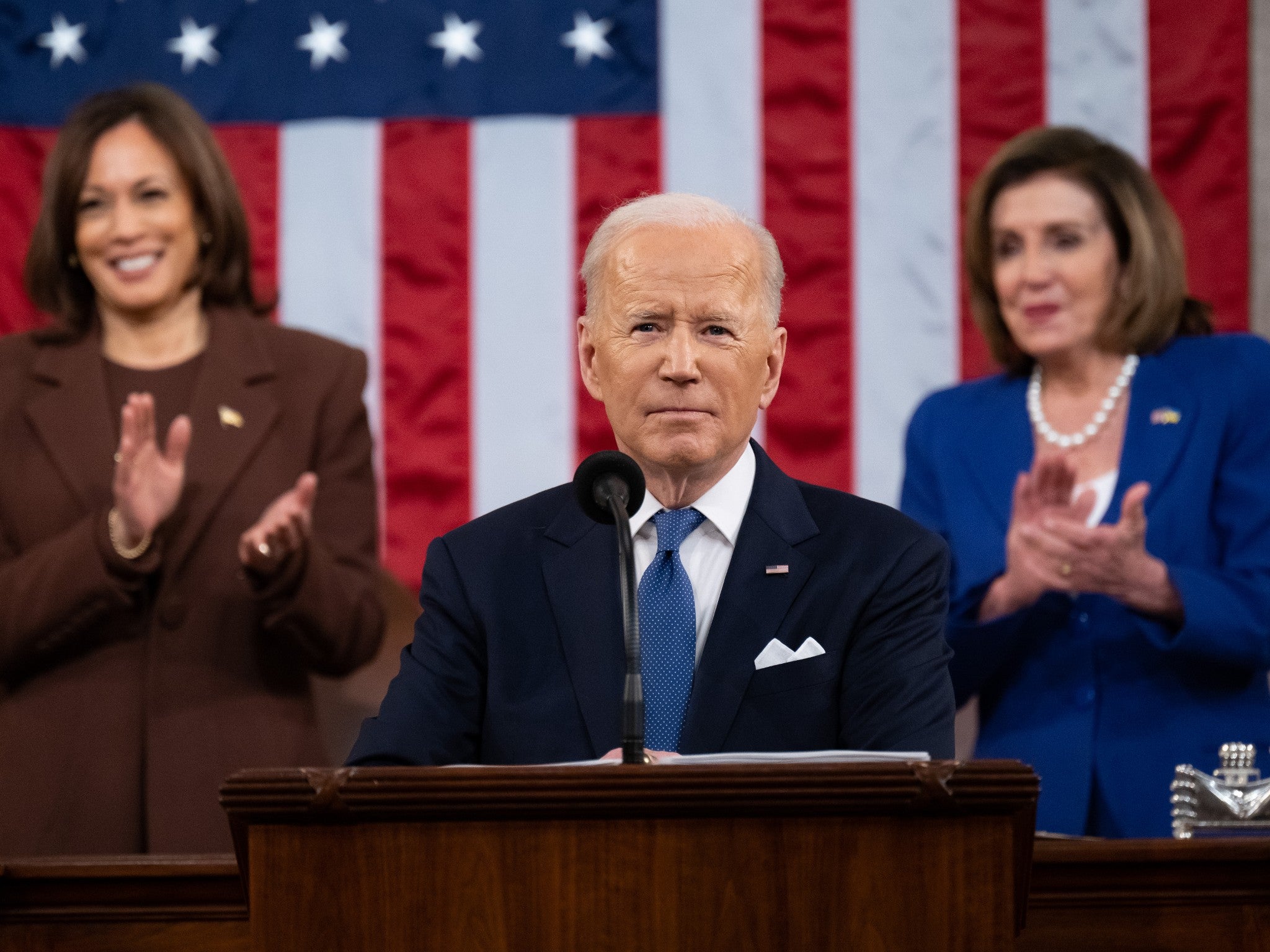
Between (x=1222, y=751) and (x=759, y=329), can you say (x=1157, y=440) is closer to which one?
(x=1222, y=751)

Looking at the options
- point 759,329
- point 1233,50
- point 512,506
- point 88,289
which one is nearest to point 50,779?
point 88,289

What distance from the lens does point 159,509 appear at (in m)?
2.74

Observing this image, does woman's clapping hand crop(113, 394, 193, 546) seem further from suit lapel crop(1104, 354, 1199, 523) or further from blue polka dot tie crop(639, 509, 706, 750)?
suit lapel crop(1104, 354, 1199, 523)

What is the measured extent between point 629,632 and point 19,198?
2.85 meters

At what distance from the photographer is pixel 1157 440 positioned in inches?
109

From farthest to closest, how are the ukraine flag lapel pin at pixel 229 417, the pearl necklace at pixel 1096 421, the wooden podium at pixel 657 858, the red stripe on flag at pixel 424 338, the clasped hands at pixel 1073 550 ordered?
the red stripe on flag at pixel 424 338 < the ukraine flag lapel pin at pixel 229 417 < the pearl necklace at pixel 1096 421 < the clasped hands at pixel 1073 550 < the wooden podium at pixel 657 858

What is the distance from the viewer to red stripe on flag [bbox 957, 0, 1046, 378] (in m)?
3.79

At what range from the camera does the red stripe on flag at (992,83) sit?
3.79 m

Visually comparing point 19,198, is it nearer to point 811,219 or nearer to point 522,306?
point 522,306

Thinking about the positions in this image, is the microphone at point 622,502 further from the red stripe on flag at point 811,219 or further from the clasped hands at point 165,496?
the red stripe on flag at point 811,219

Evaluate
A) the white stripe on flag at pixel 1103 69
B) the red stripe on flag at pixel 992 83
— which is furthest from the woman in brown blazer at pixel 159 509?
the white stripe on flag at pixel 1103 69

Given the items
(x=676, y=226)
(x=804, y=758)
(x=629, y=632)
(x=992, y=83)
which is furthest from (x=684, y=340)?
(x=992, y=83)

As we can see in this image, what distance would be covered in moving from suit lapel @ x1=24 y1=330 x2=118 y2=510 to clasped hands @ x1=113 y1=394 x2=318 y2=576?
0.18 m

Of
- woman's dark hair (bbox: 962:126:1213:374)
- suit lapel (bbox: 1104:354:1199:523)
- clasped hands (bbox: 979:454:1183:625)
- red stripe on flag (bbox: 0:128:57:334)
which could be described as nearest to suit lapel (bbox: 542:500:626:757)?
clasped hands (bbox: 979:454:1183:625)
